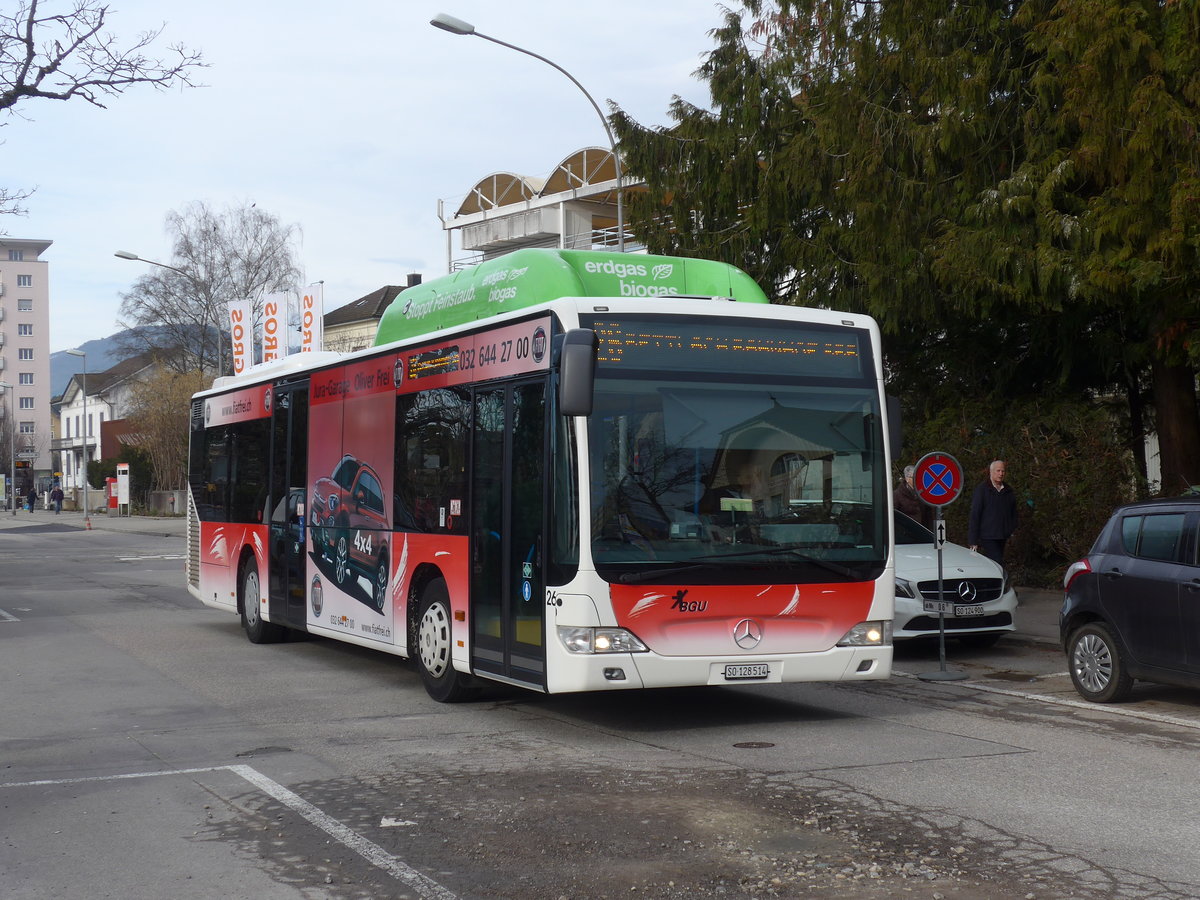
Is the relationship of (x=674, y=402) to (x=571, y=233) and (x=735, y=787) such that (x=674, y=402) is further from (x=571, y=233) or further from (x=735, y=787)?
(x=571, y=233)

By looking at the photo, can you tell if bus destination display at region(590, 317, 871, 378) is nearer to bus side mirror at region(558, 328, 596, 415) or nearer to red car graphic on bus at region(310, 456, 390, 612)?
bus side mirror at region(558, 328, 596, 415)

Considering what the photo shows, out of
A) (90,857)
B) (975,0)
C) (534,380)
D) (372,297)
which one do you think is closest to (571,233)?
(372,297)

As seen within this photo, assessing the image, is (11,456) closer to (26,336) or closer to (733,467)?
(26,336)

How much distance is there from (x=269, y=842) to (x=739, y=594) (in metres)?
3.76

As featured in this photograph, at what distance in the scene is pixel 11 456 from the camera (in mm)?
106562

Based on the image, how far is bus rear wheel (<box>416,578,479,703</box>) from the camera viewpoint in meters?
10.6

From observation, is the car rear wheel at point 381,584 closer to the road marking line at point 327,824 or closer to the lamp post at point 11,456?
the road marking line at point 327,824

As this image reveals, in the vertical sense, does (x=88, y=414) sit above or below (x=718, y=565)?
above

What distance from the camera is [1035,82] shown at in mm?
16172

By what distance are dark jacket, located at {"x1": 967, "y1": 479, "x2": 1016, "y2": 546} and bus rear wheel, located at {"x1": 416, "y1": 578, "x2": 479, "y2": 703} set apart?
301 inches

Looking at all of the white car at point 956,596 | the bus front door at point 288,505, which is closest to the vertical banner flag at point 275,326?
the bus front door at point 288,505

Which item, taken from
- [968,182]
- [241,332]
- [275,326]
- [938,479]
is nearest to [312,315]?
[275,326]

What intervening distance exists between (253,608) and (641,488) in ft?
26.1

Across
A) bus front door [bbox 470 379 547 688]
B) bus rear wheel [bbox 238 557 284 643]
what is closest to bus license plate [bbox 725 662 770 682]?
bus front door [bbox 470 379 547 688]
